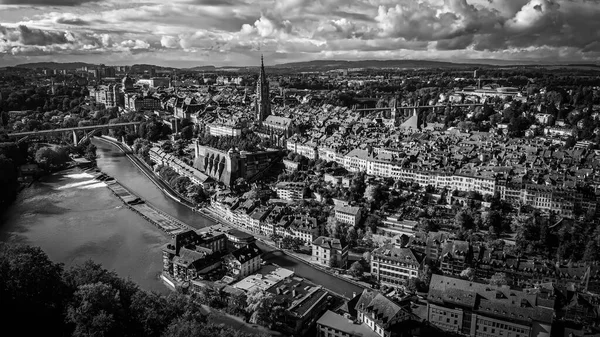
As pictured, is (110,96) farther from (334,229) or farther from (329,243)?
(329,243)

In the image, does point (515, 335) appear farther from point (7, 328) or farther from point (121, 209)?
point (121, 209)

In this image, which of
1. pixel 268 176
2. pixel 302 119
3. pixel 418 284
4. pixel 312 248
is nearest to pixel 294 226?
pixel 312 248

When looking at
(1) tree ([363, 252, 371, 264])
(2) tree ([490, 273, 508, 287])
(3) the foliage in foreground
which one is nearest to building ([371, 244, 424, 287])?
(1) tree ([363, 252, 371, 264])

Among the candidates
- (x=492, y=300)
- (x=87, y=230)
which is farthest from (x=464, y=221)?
(x=87, y=230)

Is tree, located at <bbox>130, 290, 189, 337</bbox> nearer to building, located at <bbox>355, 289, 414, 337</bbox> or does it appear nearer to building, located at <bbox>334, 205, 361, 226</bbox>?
building, located at <bbox>355, 289, 414, 337</bbox>

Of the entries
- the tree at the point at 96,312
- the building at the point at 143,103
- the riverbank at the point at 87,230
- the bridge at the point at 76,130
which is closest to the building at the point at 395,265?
the riverbank at the point at 87,230

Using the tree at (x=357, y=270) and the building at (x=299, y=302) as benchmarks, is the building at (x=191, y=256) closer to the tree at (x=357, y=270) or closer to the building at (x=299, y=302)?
the building at (x=299, y=302)
